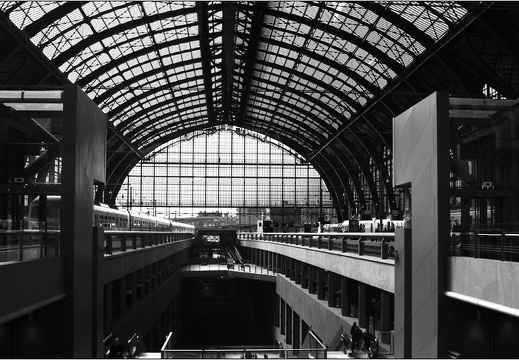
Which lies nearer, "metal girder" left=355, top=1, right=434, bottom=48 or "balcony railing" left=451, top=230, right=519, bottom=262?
"balcony railing" left=451, top=230, right=519, bottom=262

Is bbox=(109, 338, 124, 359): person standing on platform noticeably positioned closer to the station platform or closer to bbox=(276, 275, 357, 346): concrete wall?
the station platform

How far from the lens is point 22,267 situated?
1372 centimetres

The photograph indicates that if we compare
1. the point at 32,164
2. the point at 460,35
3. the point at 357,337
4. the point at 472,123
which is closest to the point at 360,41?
the point at 460,35

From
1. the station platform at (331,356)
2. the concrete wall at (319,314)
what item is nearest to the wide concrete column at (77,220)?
the station platform at (331,356)

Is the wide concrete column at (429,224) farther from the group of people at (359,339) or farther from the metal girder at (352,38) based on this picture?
the metal girder at (352,38)

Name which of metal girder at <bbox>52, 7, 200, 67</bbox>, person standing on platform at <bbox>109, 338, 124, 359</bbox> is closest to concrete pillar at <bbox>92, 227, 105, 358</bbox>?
person standing on platform at <bbox>109, 338, 124, 359</bbox>

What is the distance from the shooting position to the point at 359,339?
2483cm

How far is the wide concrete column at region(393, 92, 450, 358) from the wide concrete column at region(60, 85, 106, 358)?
9.12 meters

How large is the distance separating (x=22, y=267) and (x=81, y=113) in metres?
5.66

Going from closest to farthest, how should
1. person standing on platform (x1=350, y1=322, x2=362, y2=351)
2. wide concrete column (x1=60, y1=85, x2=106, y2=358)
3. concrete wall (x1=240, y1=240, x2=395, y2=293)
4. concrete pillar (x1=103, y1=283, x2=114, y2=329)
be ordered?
wide concrete column (x1=60, y1=85, x2=106, y2=358) < concrete wall (x1=240, y1=240, x2=395, y2=293) < person standing on platform (x1=350, y1=322, x2=362, y2=351) < concrete pillar (x1=103, y1=283, x2=114, y2=329)

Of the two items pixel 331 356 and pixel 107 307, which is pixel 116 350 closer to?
pixel 107 307

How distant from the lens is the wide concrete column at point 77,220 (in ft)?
56.2

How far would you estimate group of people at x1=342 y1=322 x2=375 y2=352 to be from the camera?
23625 millimetres

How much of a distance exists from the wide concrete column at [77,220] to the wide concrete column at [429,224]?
9121mm
